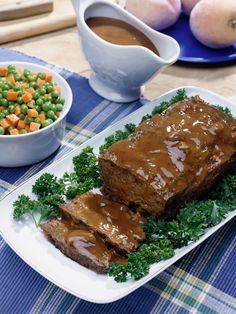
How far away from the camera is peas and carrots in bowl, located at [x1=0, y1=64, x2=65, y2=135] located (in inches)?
101

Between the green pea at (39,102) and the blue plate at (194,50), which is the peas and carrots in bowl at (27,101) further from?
the blue plate at (194,50)

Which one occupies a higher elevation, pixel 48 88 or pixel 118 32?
pixel 118 32

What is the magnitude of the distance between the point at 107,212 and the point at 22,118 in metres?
0.72

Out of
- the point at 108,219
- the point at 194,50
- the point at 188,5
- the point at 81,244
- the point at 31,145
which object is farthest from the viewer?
the point at 188,5

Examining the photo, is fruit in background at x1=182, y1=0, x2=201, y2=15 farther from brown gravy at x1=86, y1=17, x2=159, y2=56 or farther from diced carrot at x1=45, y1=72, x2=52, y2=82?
diced carrot at x1=45, y1=72, x2=52, y2=82

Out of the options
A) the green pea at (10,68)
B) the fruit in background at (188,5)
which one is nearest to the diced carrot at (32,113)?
the green pea at (10,68)

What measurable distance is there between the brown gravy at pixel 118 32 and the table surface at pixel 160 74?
0.34m

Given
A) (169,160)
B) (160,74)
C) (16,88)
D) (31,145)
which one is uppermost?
(169,160)

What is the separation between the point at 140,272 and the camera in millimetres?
1946

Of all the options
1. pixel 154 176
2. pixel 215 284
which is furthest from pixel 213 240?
pixel 154 176

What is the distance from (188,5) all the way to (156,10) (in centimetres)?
32

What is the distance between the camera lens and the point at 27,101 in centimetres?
265

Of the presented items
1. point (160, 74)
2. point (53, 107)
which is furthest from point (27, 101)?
point (160, 74)

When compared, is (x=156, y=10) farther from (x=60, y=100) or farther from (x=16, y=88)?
(x=16, y=88)
